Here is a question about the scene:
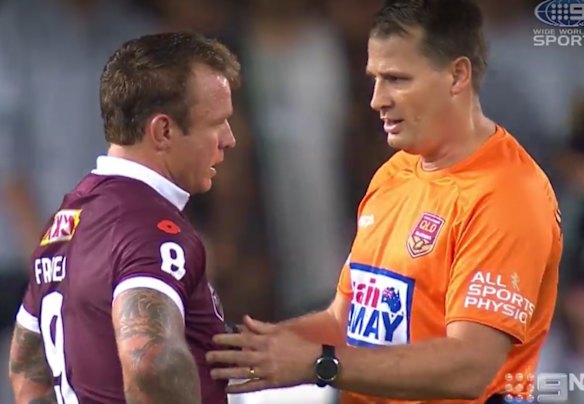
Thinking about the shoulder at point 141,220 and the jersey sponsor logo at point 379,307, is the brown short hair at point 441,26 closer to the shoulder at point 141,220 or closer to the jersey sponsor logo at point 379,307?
the jersey sponsor logo at point 379,307

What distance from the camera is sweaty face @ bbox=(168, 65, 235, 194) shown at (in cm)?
272

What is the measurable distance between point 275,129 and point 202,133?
5.43 ft

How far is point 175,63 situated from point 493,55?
2.03m

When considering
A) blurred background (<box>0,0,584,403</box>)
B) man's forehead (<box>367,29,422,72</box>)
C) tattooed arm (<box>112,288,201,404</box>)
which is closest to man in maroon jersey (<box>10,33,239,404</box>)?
tattooed arm (<box>112,288,201,404</box>)

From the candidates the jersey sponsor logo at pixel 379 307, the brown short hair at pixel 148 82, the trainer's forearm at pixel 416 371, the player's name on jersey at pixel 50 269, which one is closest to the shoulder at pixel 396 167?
the jersey sponsor logo at pixel 379 307

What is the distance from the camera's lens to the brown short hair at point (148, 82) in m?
2.67

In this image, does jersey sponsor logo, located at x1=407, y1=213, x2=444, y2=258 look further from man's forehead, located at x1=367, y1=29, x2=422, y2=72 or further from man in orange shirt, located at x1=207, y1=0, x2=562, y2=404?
man's forehead, located at x1=367, y1=29, x2=422, y2=72

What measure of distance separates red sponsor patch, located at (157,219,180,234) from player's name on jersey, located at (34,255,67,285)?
25 cm

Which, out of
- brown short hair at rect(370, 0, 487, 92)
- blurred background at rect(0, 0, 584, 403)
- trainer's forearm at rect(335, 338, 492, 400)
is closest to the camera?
trainer's forearm at rect(335, 338, 492, 400)

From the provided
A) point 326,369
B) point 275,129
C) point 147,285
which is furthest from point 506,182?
point 275,129

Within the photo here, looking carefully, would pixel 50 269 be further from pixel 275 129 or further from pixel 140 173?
pixel 275 129

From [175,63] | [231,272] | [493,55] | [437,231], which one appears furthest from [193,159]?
[493,55]

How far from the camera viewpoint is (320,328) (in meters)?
3.38

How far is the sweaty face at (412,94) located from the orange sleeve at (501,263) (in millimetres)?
258
